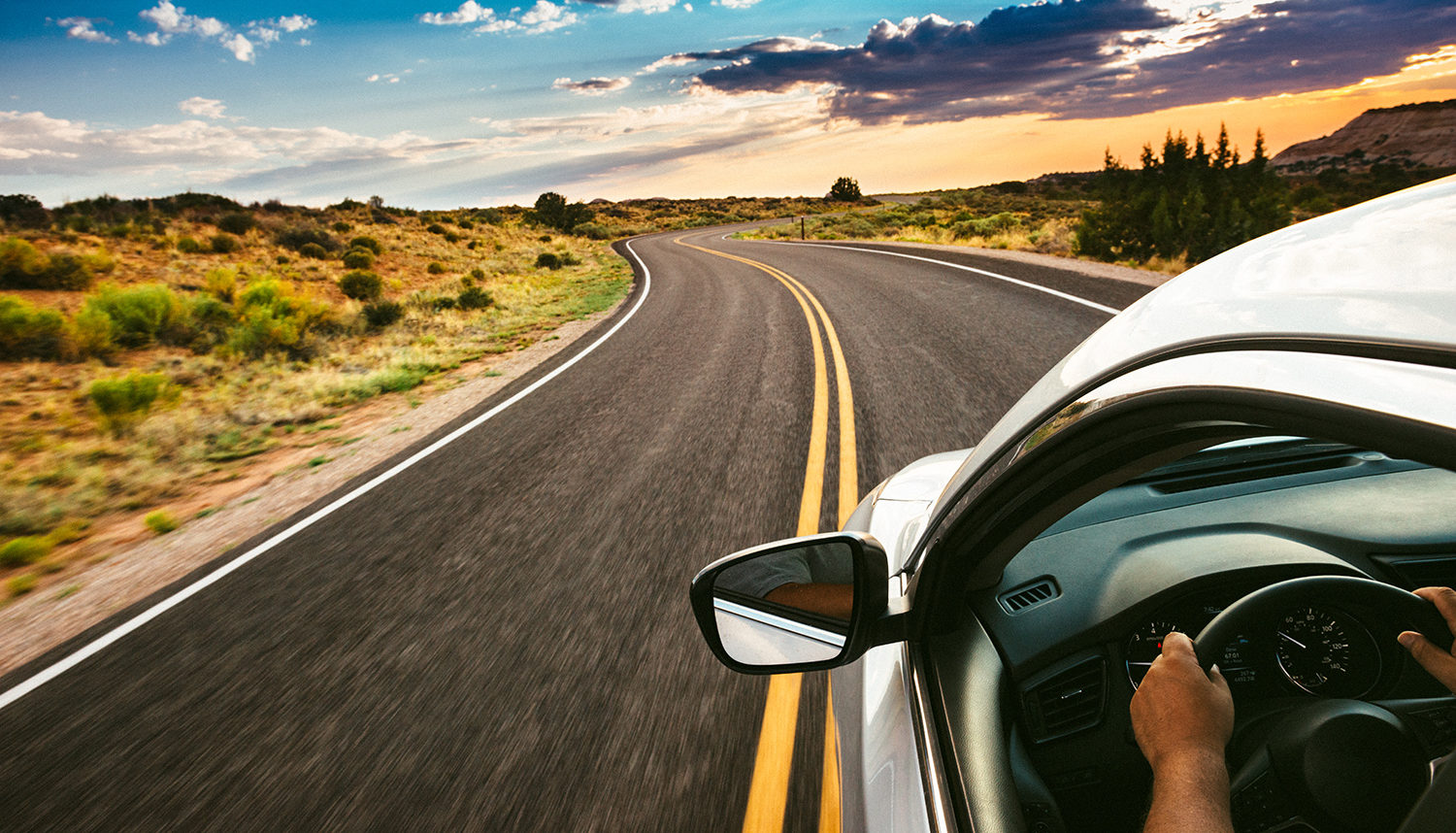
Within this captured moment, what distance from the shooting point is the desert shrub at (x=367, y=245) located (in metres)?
27.8

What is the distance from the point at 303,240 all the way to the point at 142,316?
17909mm

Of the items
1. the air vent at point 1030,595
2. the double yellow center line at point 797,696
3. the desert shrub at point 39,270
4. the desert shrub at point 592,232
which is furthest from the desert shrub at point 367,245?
the air vent at point 1030,595

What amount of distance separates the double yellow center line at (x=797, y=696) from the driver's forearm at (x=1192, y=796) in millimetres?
938

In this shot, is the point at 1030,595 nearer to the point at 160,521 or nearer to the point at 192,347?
the point at 160,521

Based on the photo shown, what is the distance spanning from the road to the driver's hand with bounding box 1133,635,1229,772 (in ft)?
A: 4.58

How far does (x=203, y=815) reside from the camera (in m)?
2.43

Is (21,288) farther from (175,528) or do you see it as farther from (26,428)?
(175,528)

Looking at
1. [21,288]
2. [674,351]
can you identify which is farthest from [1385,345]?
[21,288]

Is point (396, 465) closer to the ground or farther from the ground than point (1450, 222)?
closer to the ground

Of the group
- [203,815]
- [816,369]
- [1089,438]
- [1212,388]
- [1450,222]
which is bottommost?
[203,815]

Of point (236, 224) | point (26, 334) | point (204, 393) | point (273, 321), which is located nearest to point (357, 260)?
point (236, 224)

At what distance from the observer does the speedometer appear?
4.45 feet

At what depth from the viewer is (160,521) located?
5488 mm

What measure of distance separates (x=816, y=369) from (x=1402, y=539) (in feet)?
19.9
